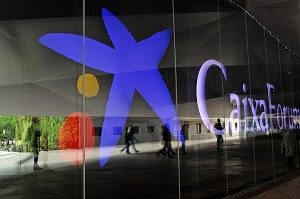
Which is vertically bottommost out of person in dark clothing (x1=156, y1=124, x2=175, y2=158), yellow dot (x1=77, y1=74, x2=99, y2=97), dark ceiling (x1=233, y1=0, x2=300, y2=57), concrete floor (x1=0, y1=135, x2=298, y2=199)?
concrete floor (x1=0, y1=135, x2=298, y2=199)

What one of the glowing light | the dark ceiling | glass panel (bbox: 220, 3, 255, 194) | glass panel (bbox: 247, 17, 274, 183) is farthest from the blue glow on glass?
glass panel (bbox: 247, 17, 274, 183)

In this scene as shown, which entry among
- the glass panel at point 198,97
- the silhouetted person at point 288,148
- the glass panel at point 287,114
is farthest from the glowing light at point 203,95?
the glass panel at point 287,114

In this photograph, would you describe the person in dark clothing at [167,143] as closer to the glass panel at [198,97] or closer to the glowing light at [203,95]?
the glass panel at [198,97]

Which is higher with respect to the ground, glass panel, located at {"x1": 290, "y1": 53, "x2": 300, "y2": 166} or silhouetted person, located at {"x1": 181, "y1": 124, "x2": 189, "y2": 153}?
glass panel, located at {"x1": 290, "y1": 53, "x2": 300, "y2": 166}

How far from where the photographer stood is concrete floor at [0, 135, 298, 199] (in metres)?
4.62

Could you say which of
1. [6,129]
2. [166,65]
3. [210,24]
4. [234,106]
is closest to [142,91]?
[166,65]

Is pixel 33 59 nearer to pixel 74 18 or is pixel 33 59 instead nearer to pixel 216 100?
pixel 74 18

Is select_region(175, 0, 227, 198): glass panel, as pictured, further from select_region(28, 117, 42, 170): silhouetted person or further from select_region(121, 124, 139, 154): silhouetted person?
select_region(28, 117, 42, 170): silhouetted person

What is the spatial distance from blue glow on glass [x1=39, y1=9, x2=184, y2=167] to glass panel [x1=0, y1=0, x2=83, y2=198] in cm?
9

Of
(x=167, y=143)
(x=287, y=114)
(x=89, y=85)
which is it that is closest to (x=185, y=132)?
(x=167, y=143)

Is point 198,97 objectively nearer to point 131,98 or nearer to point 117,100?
point 131,98

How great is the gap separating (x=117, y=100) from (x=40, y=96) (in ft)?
3.51

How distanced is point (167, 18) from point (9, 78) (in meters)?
2.87

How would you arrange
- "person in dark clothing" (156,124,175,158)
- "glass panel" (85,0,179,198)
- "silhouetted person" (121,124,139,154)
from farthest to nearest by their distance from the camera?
1. "person in dark clothing" (156,124,175,158)
2. "silhouetted person" (121,124,139,154)
3. "glass panel" (85,0,179,198)
